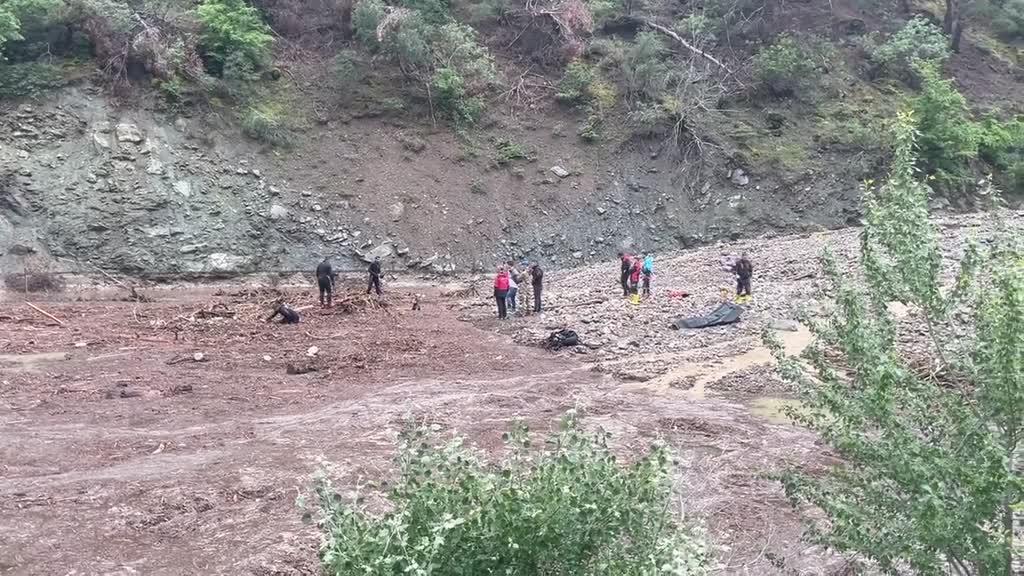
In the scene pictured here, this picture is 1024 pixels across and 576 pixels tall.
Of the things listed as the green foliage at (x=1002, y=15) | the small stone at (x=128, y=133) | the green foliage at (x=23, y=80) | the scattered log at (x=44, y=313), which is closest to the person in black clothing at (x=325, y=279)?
the scattered log at (x=44, y=313)

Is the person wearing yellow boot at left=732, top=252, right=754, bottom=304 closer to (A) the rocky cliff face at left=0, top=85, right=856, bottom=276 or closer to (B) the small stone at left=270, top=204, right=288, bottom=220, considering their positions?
(A) the rocky cliff face at left=0, top=85, right=856, bottom=276

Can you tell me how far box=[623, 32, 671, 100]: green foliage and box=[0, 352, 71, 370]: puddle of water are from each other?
22.8 meters

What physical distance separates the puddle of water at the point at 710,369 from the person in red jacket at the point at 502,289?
5645 mm

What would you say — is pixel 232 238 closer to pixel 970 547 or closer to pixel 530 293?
pixel 530 293

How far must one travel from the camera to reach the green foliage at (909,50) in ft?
100

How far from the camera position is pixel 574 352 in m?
15.6

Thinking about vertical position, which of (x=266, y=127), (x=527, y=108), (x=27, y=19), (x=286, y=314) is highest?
(x=27, y=19)

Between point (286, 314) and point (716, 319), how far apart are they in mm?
9551

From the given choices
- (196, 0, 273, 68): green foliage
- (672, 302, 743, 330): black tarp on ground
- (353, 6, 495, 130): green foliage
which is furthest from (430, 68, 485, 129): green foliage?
(672, 302, 743, 330): black tarp on ground

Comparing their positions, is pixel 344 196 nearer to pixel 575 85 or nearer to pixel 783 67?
pixel 575 85

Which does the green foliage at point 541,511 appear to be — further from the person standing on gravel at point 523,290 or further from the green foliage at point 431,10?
the green foliage at point 431,10

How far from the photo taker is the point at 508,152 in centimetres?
2930

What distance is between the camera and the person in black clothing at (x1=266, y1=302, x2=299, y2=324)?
59.1ft

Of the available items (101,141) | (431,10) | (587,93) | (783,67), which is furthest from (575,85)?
(101,141)
